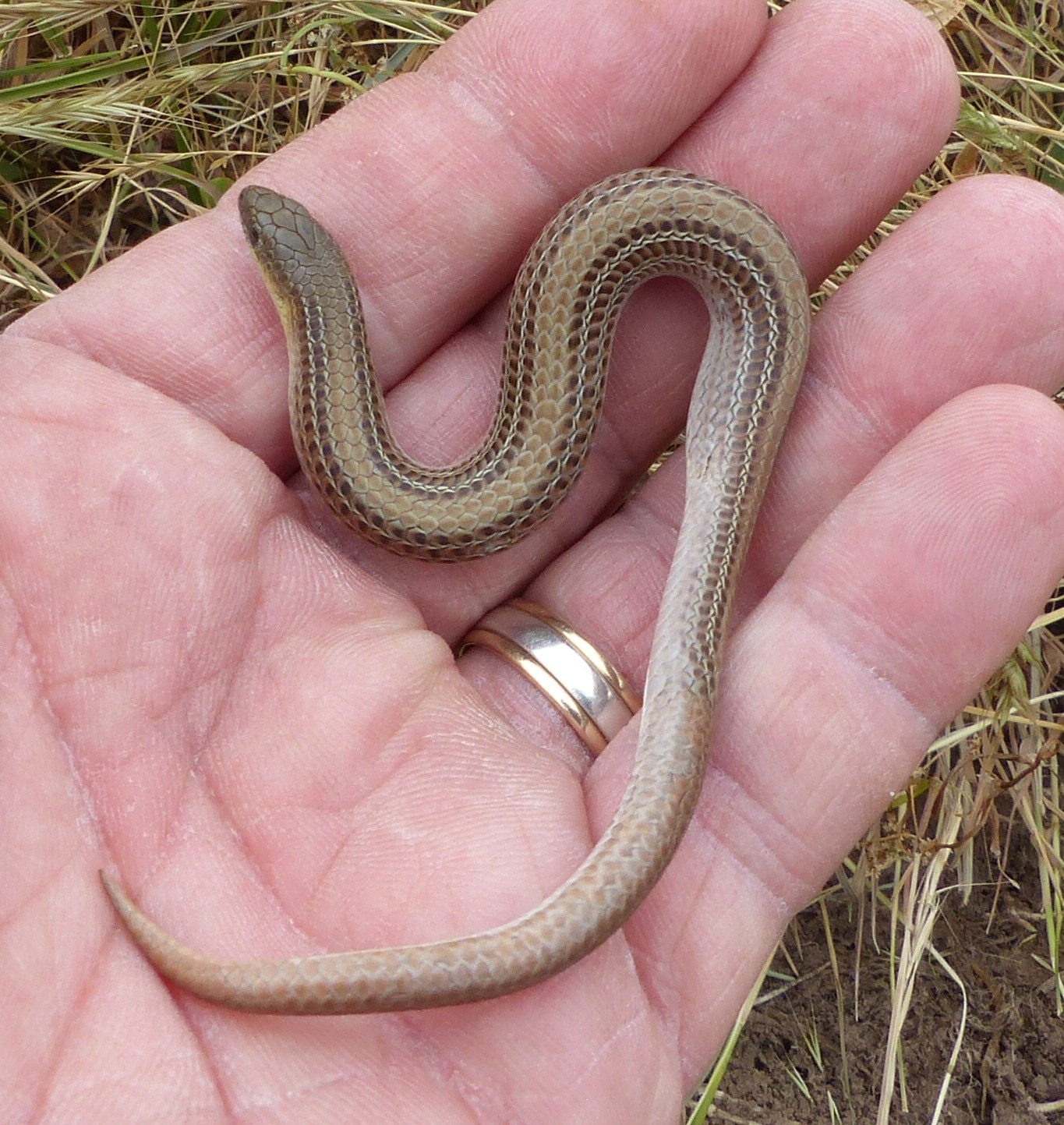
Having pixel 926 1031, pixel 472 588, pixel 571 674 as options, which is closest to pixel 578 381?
pixel 472 588

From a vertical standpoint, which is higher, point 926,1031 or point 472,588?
point 472,588

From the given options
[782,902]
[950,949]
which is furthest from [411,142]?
[950,949]

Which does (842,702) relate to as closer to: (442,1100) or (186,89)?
(442,1100)

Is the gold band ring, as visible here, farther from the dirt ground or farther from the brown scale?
the dirt ground

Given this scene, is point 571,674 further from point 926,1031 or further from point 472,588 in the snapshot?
point 926,1031

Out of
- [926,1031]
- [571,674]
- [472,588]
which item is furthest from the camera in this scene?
[926,1031]

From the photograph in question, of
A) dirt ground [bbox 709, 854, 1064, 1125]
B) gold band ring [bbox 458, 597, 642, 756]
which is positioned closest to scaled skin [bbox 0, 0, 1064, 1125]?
gold band ring [bbox 458, 597, 642, 756]
